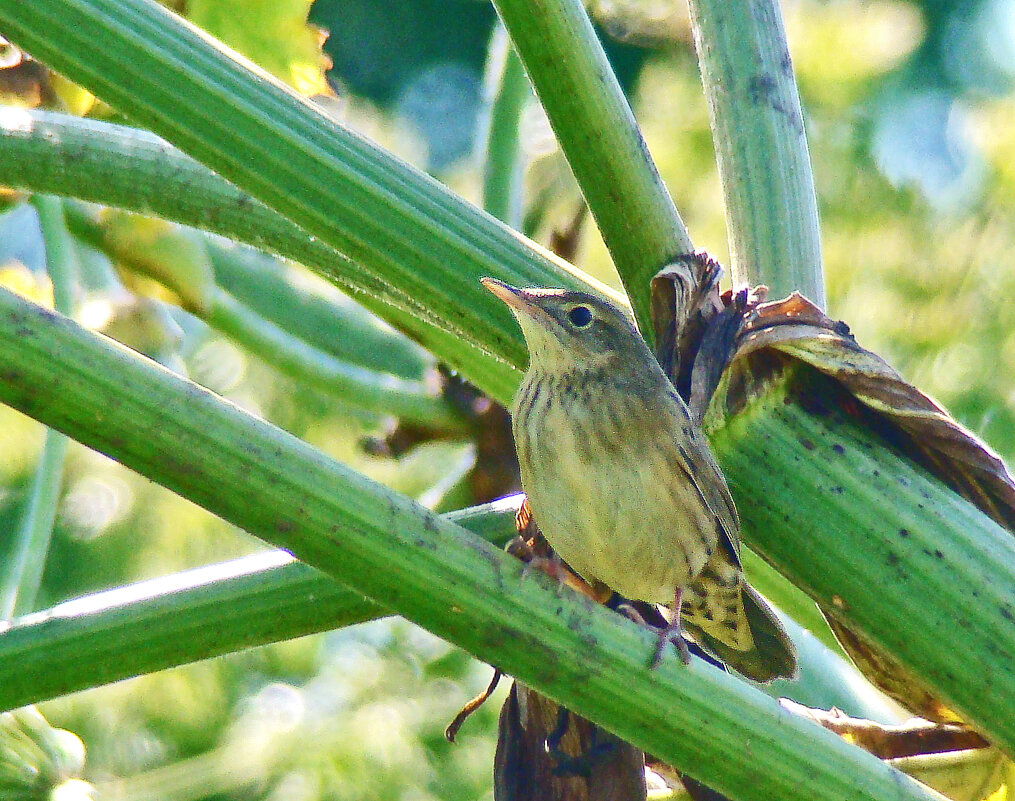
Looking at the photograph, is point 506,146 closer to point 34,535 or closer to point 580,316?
point 580,316

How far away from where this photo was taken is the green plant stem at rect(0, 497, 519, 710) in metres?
1.38

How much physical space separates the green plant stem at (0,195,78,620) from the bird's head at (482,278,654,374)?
756 mm

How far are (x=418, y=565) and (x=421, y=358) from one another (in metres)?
1.66

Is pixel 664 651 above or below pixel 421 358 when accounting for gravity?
below

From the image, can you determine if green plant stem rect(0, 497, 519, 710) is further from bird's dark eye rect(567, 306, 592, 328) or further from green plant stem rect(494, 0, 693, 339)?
bird's dark eye rect(567, 306, 592, 328)

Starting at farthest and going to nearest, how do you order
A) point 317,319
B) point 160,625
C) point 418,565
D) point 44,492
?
point 317,319
point 44,492
point 160,625
point 418,565

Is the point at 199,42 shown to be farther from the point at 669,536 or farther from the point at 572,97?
the point at 669,536

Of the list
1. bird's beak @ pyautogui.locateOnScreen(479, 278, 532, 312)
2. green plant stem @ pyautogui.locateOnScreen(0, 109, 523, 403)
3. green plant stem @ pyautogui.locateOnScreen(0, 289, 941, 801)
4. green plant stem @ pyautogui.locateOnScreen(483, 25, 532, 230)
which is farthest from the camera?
green plant stem @ pyautogui.locateOnScreen(483, 25, 532, 230)

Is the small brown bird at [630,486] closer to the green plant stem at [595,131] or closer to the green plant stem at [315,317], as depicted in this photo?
the green plant stem at [595,131]

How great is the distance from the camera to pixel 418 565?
119cm

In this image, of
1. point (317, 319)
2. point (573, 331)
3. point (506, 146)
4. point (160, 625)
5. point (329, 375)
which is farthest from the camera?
point (317, 319)

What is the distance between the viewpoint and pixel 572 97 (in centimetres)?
157

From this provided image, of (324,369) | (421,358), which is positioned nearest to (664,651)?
(324,369)

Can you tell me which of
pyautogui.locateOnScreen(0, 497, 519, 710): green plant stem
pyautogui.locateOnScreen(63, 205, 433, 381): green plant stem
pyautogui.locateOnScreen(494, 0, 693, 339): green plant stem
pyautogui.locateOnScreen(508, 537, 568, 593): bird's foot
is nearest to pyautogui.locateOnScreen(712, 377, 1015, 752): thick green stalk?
pyautogui.locateOnScreen(494, 0, 693, 339): green plant stem
